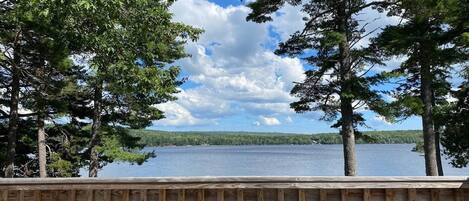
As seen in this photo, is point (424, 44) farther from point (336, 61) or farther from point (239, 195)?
point (239, 195)

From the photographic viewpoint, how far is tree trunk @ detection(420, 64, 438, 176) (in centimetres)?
1769

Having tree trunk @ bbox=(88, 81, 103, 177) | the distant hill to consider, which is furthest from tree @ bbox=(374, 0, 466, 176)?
the distant hill

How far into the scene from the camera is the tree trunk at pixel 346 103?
15406mm

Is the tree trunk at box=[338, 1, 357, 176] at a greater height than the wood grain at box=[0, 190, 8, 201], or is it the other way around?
the tree trunk at box=[338, 1, 357, 176]

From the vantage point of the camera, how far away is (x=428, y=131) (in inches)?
715

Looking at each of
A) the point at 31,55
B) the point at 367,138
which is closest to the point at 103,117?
the point at 31,55

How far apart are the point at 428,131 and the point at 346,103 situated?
4607 millimetres

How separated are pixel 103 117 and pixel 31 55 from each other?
7.31 m

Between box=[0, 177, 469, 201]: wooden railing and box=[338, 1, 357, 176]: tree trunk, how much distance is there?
10.6 m

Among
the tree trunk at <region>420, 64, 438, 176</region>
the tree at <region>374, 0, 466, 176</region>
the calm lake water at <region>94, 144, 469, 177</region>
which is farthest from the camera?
the calm lake water at <region>94, 144, 469, 177</region>

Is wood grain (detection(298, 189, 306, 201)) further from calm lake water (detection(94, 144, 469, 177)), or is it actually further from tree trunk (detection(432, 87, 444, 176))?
calm lake water (detection(94, 144, 469, 177))

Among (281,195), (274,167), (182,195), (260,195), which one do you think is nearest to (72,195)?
(182,195)

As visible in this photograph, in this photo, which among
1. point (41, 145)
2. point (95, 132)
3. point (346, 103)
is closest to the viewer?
point (346, 103)

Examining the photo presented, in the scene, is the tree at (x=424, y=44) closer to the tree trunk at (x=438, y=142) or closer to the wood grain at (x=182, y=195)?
the tree trunk at (x=438, y=142)
